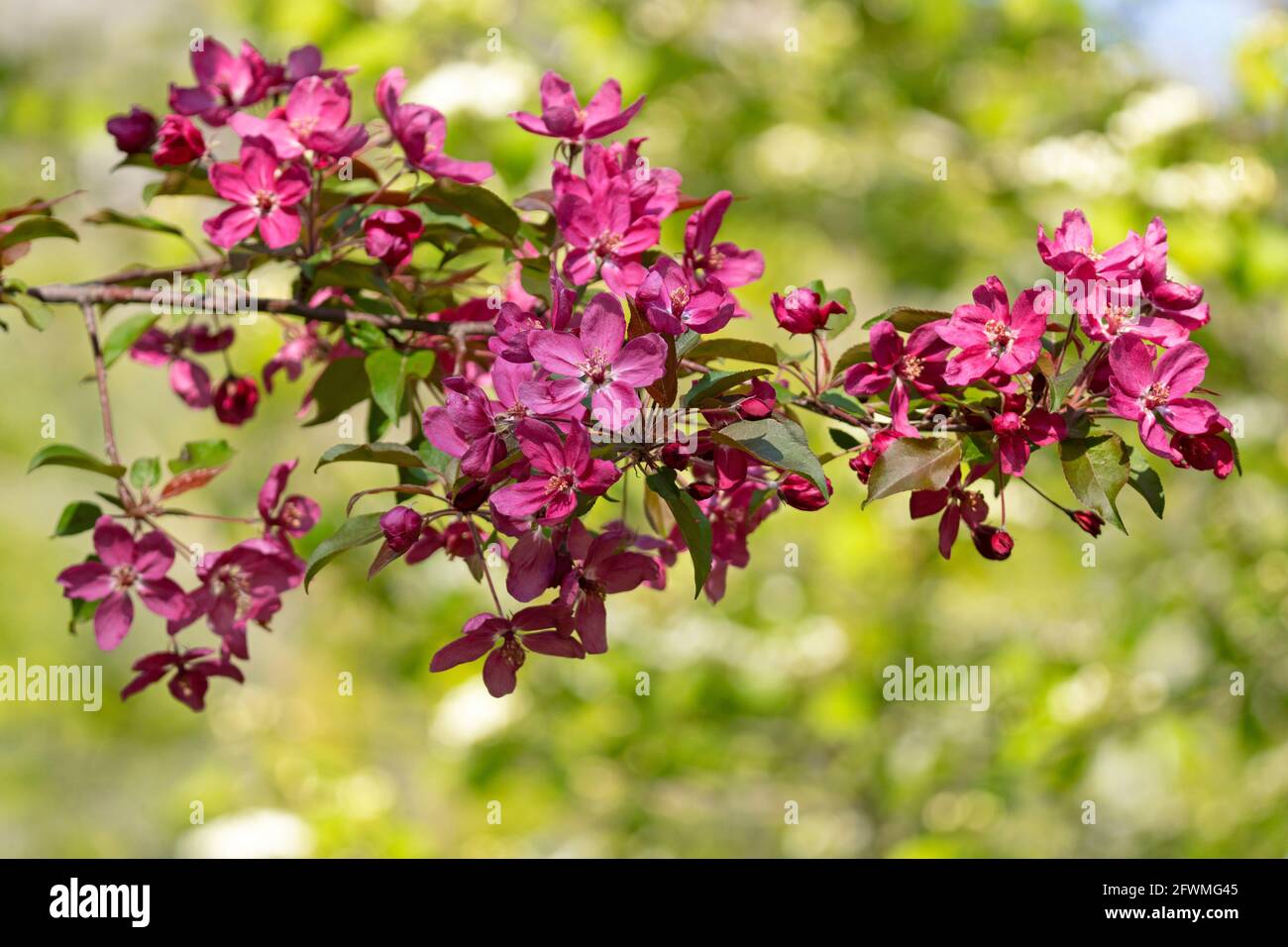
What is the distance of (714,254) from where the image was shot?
3.17 ft

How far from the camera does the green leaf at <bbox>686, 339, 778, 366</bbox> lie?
2.55 ft

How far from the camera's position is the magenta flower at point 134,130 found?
3.39 feet

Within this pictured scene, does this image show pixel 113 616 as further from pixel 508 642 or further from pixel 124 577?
pixel 508 642

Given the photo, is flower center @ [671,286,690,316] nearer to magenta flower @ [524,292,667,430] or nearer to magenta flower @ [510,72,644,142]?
magenta flower @ [524,292,667,430]

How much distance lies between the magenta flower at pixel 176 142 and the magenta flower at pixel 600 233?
337mm

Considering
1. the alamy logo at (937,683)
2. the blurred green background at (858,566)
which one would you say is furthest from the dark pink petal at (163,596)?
the alamy logo at (937,683)

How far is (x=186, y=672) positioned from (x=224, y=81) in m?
0.53

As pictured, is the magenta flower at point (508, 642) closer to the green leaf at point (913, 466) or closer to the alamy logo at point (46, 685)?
the green leaf at point (913, 466)

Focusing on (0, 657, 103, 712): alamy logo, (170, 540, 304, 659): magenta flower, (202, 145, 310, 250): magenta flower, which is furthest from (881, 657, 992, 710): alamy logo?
(0, 657, 103, 712): alamy logo

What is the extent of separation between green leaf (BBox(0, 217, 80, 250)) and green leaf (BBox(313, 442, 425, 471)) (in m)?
0.39

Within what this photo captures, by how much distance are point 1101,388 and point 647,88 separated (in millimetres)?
1895
